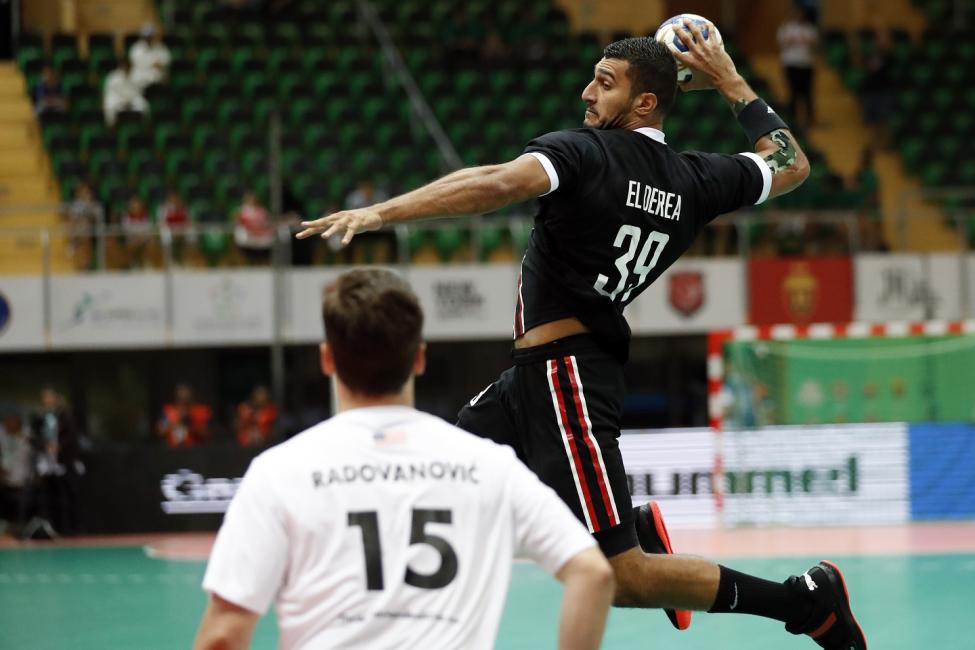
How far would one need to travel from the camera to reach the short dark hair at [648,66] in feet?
14.9

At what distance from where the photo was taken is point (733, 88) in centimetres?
509

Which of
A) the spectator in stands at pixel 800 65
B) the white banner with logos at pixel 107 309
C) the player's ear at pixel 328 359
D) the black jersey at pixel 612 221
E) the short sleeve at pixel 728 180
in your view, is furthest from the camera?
the spectator in stands at pixel 800 65

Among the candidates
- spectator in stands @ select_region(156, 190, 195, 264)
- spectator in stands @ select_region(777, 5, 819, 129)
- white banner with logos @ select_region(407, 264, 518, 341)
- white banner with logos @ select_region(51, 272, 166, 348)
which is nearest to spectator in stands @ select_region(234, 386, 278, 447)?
white banner with logos @ select_region(51, 272, 166, 348)

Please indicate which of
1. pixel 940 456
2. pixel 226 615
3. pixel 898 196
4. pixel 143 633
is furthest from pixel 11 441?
pixel 226 615

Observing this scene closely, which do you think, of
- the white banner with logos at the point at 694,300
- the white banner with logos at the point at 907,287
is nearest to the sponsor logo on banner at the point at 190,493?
the white banner with logos at the point at 694,300

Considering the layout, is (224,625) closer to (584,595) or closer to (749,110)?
(584,595)

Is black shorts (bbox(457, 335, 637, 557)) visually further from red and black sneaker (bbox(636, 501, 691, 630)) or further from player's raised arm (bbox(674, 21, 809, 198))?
player's raised arm (bbox(674, 21, 809, 198))

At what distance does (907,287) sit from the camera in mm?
17156

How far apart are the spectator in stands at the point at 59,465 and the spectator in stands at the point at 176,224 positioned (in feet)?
8.54

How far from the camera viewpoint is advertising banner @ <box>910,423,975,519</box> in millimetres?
14133

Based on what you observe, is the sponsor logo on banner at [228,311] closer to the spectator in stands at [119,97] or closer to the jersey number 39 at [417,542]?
the spectator in stands at [119,97]

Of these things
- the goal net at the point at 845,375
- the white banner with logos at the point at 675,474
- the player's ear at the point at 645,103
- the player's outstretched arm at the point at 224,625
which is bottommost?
the white banner with logos at the point at 675,474

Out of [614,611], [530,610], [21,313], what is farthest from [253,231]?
[614,611]

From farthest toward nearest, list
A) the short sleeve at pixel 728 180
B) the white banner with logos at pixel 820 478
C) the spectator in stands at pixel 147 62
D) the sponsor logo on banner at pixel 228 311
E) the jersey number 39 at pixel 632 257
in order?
1. the spectator in stands at pixel 147 62
2. the sponsor logo on banner at pixel 228 311
3. the white banner with logos at pixel 820 478
4. the short sleeve at pixel 728 180
5. the jersey number 39 at pixel 632 257
